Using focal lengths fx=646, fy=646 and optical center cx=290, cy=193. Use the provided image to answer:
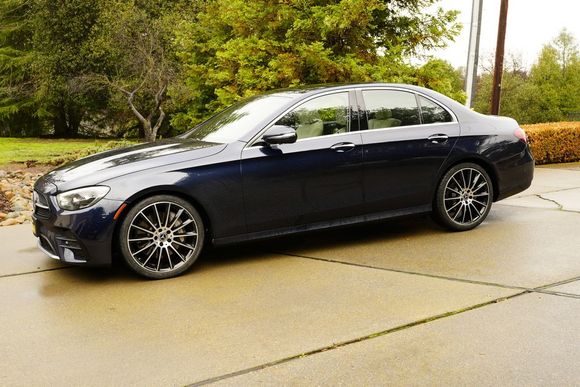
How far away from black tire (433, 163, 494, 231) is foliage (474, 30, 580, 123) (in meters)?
57.6

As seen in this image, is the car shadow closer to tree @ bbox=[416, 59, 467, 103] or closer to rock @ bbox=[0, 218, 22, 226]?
rock @ bbox=[0, 218, 22, 226]

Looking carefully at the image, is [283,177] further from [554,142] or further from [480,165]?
[554,142]

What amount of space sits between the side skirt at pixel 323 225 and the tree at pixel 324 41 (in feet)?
23.6

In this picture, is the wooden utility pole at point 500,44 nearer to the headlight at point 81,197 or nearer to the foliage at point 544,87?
the headlight at point 81,197

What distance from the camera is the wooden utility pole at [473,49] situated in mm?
14109

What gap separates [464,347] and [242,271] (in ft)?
7.66

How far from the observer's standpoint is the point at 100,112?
38.4 meters

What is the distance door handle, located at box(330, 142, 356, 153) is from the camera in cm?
600

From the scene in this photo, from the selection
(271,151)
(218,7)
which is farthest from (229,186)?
(218,7)

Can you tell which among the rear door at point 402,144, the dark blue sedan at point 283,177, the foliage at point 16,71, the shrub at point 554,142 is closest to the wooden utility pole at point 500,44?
the shrub at point 554,142

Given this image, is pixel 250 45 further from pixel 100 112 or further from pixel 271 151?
pixel 100 112

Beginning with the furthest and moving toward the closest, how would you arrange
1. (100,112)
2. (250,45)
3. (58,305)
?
1. (100,112)
2. (250,45)
3. (58,305)

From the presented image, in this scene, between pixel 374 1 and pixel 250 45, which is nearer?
pixel 374 1

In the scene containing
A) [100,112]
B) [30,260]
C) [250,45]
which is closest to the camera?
[30,260]
